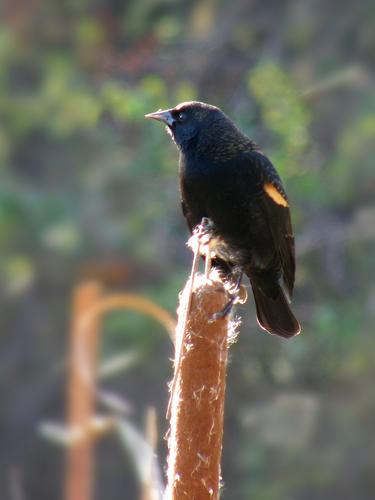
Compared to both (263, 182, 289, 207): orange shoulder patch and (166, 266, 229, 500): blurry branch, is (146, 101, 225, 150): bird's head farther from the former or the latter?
(166, 266, 229, 500): blurry branch

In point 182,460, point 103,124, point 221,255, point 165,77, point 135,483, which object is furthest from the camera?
point 165,77

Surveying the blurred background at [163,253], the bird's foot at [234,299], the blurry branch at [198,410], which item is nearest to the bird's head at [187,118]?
the bird's foot at [234,299]

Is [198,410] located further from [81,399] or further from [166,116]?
[81,399]

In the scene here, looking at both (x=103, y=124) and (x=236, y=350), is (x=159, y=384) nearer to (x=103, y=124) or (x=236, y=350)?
(x=236, y=350)

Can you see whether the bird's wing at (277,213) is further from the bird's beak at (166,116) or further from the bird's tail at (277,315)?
the bird's beak at (166,116)

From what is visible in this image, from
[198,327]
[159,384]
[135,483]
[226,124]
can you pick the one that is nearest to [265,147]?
[159,384]

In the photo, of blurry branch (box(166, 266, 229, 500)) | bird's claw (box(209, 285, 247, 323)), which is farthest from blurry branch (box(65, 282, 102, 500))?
blurry branch (box(166, 266, 229, 500))

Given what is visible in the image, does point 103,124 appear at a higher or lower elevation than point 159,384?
higher
